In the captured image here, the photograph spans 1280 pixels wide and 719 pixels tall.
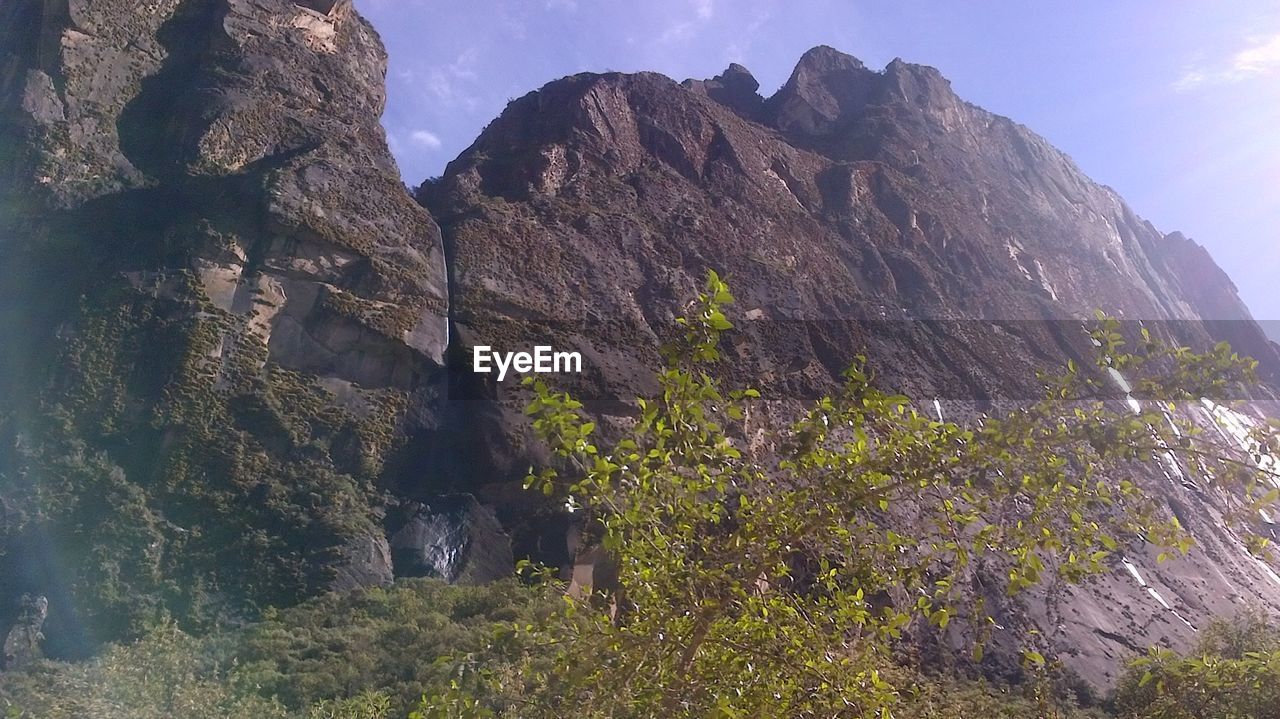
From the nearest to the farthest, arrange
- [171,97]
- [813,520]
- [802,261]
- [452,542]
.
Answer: [813,520] < [452,542] < [171,97] < [802,261]

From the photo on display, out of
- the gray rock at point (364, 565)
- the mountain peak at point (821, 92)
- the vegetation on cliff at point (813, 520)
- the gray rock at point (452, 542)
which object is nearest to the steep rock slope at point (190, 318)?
the gray rock at point (364, 565)

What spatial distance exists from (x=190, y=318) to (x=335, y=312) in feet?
10.6

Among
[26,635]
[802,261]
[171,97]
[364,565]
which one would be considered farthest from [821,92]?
[26,635]

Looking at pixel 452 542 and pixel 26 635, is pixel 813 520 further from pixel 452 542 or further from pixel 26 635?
pixel 452 542

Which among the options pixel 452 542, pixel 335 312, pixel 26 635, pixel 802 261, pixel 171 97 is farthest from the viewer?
pixel 802 261

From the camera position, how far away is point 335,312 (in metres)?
21.9

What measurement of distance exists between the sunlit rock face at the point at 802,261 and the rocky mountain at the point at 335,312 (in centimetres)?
15

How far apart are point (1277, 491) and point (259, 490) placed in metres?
20.1

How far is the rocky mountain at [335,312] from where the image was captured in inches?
726

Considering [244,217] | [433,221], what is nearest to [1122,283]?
[433,221]

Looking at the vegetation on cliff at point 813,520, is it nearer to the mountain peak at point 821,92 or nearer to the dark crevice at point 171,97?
the dark crevice at point 171,97

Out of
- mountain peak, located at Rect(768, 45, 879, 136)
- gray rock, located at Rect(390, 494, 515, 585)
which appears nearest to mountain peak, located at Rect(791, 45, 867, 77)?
mountain peak, located at Rect(768, 45, 879, 136)

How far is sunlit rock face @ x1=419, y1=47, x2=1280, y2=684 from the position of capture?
25.8 metres

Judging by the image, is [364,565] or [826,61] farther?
[826,61]
